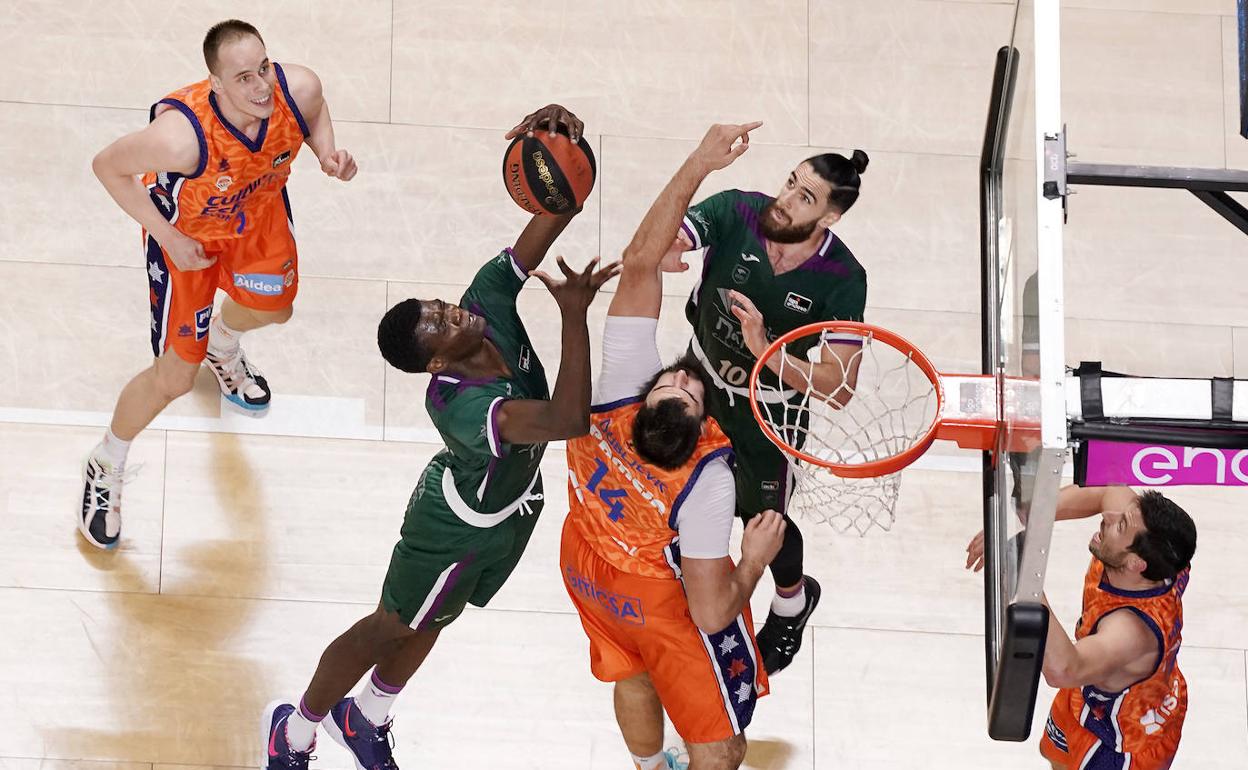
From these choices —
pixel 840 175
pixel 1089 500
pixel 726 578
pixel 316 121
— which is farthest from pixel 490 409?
pixel 1089 500

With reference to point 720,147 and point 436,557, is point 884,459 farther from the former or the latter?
point 436,557

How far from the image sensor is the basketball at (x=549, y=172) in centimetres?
404

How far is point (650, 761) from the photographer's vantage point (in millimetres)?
4477

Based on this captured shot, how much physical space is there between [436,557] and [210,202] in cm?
123

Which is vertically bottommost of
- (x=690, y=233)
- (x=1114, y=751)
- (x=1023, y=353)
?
(x=1114, y=751)

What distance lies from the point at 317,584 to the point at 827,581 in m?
1.73

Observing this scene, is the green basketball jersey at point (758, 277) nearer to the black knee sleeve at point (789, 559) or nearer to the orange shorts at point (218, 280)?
the black knee sleeve at point (789, 559)

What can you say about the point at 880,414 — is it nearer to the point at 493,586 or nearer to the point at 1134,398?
the point at 493,586

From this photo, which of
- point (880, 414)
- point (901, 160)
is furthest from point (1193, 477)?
point (901, 160)

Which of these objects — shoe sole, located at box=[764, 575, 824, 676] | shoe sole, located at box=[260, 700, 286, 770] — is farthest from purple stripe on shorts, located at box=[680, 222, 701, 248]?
shoe sole, located at box=[260, 700, 286, 770]

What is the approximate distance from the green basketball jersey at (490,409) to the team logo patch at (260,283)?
2.39 ft

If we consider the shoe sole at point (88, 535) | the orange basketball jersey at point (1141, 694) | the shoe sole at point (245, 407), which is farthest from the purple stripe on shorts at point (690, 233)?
the shoe sole at point (88, 535)

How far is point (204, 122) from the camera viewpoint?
4.16m

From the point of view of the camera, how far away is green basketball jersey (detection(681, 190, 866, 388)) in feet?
14.1
